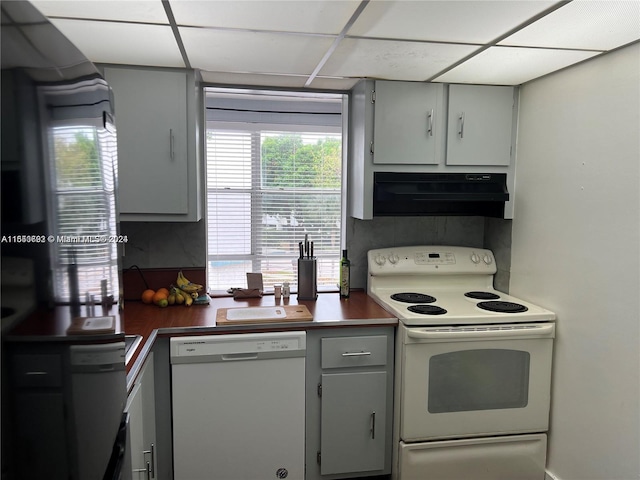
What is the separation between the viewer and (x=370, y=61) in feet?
7.08

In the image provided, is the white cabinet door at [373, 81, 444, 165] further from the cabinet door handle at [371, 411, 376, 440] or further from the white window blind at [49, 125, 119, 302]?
the white window blind at [49, 125, 119, 302]

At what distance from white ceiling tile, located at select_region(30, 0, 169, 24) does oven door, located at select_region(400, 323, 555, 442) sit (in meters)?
1.68

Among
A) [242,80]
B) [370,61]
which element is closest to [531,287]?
[370,61]

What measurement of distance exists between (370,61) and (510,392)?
1.76 m

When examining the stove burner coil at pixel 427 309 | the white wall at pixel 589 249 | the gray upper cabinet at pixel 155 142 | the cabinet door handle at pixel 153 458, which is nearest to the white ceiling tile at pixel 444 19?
the white wall at pixel 589 249

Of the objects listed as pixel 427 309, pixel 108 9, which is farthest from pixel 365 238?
pixel 108 9

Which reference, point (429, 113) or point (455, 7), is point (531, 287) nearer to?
point (429, 113)

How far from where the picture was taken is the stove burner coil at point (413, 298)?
8.32 feet

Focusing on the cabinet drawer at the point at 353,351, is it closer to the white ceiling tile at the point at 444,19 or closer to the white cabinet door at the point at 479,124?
the white cabinet door at the point at 479,124

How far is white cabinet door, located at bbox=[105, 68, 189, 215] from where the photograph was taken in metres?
2.28

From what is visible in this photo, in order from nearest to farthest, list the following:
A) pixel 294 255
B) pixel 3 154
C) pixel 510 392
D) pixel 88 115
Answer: pixel 3 154 < pixel 88 115 < pixel 510 392 < pixel 294 255

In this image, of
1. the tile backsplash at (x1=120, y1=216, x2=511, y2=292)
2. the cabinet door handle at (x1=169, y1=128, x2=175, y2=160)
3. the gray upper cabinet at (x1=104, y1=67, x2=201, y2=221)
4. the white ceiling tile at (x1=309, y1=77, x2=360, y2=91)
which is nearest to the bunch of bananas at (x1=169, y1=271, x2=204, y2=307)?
the tile backsplash at (x1=120, y1=216, x2=511, y2=292)

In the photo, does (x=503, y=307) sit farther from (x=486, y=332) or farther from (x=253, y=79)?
(x=253, y=79)

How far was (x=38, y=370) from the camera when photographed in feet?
1.80
